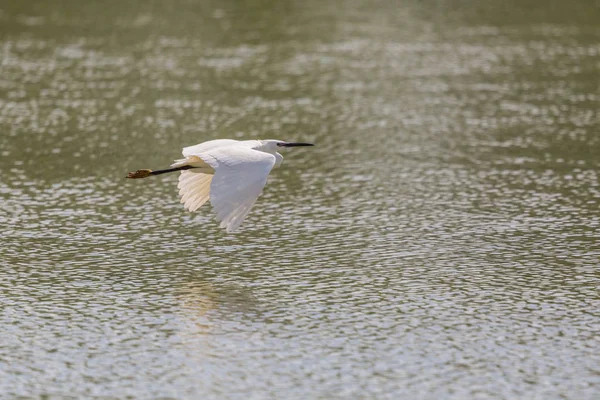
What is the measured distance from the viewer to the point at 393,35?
80.7 ft

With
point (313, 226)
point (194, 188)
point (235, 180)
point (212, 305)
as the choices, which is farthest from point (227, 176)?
point (313, 226)

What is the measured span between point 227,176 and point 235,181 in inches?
4.4

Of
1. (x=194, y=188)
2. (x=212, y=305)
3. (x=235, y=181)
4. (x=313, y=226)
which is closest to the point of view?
(x=212, y=305)

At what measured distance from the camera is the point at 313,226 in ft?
37.4

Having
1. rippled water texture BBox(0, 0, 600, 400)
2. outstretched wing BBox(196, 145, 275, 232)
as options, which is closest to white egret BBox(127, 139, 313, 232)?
outstretched wing BBox(196, 145, 275, 232)

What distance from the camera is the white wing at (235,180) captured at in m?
8.95

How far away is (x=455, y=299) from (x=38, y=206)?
5235 mm

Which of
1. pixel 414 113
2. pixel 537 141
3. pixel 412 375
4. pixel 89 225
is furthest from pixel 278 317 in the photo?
pixel 414 113

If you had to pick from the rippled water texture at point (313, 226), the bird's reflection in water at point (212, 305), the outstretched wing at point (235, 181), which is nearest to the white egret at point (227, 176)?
the outstretched wing at point (235, 181)

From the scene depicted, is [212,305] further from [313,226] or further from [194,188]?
[313,226]

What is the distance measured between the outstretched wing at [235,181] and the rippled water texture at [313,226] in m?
0.72

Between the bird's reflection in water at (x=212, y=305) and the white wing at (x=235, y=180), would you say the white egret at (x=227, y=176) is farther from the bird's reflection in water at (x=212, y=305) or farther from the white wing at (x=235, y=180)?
the bird's reflection in water at (x=212, y=305)

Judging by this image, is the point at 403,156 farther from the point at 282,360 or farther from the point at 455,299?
the point at 282,360

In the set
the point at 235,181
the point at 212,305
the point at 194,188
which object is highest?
the point at 235,181
